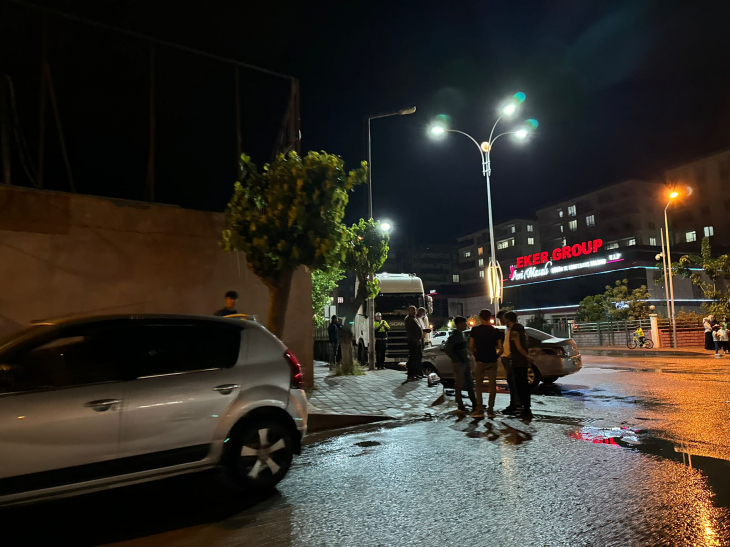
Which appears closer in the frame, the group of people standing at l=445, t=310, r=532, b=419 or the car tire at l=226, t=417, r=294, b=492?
the car tire at l=226, t=417, r=294, b=492

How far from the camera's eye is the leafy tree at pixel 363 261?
48.8 ft

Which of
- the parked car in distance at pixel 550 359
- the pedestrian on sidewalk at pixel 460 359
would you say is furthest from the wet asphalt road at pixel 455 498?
the parked car in distance at pixel 550 359

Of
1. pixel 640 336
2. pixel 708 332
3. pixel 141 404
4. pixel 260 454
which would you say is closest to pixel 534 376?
pixel 260 454

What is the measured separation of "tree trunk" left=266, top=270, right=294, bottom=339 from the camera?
965cm

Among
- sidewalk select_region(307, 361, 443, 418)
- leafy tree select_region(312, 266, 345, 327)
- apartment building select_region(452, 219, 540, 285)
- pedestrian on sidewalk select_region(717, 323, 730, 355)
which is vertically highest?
apartment building select_region(452, 219, 540, 285)

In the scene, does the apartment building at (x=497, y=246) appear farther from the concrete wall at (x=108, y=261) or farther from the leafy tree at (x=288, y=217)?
the leafy tree at (x=288, y=217)

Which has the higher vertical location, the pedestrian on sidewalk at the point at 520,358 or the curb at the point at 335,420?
the pedestrian on sidewalk at the point at 520,358

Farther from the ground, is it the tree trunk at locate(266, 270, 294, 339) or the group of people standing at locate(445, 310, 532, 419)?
the tree trunk at locate(266, 270, 294, 339)

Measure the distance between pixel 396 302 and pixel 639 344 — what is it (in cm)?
1953

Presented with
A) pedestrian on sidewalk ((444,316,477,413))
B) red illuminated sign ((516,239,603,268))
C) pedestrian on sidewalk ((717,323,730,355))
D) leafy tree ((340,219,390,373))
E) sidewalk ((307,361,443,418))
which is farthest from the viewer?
red illuminated sign ((516,239,603,268))

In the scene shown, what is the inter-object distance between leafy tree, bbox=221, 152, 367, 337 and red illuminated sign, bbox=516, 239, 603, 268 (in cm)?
4907

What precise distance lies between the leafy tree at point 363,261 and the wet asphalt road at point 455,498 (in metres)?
7.45

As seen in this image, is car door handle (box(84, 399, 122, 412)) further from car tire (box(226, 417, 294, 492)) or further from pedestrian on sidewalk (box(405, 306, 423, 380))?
pedestrian on sidewalk (box(405, 306, 423, 380))

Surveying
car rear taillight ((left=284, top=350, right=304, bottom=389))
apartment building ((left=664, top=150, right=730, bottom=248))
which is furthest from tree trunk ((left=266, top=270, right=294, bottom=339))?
apartment building ((left=664, top=150, right=730, bottom=248))
